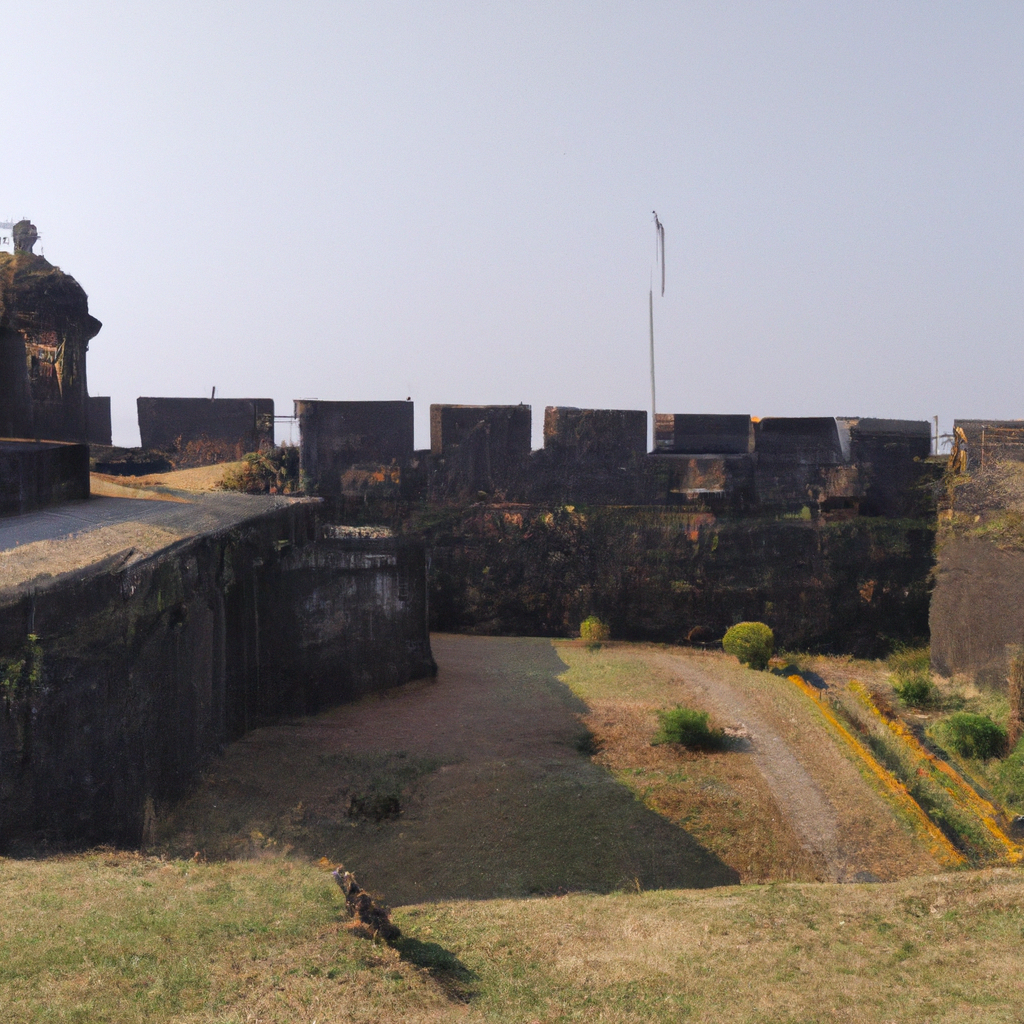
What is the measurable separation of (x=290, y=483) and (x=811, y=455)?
304 inches

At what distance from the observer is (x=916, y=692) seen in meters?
9.63

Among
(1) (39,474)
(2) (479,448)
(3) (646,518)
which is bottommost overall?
(3) (646,518)

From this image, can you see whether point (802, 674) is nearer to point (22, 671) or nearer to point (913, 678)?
point (913, 678)

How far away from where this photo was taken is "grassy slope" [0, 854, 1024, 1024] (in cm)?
352

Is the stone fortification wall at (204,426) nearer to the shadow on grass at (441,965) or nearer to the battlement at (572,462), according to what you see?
the battlement at (572,462)

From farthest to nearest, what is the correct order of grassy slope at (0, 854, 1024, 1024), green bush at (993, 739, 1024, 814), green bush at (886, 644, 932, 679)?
1. green bush at (886, 644, 932, 679)
2. green bush at (993, 739, 1024, 814)
3. grassy slope at (0, 854, 1024, 1024)

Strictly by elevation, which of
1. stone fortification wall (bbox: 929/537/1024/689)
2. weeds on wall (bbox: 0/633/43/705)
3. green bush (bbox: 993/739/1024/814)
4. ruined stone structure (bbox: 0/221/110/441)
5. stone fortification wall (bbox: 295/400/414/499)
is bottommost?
green bush (bbox: 993/739/1024/814)

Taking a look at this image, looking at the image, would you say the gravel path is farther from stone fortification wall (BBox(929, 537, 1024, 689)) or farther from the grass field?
stone fortification wall (BBox(929, 537, 1024, 689))

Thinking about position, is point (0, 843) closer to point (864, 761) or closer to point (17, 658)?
point (17, 658)

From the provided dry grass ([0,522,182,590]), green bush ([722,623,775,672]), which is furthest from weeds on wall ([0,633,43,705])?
green bush ([722,623,775,672])

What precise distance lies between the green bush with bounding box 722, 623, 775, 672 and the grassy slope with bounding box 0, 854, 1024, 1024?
6370 mm

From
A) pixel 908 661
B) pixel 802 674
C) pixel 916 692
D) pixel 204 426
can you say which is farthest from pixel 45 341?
pixel 908 661

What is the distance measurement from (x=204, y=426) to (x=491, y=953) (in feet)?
40.0

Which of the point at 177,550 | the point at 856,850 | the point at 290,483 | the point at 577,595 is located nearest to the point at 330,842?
the point at 177,550
